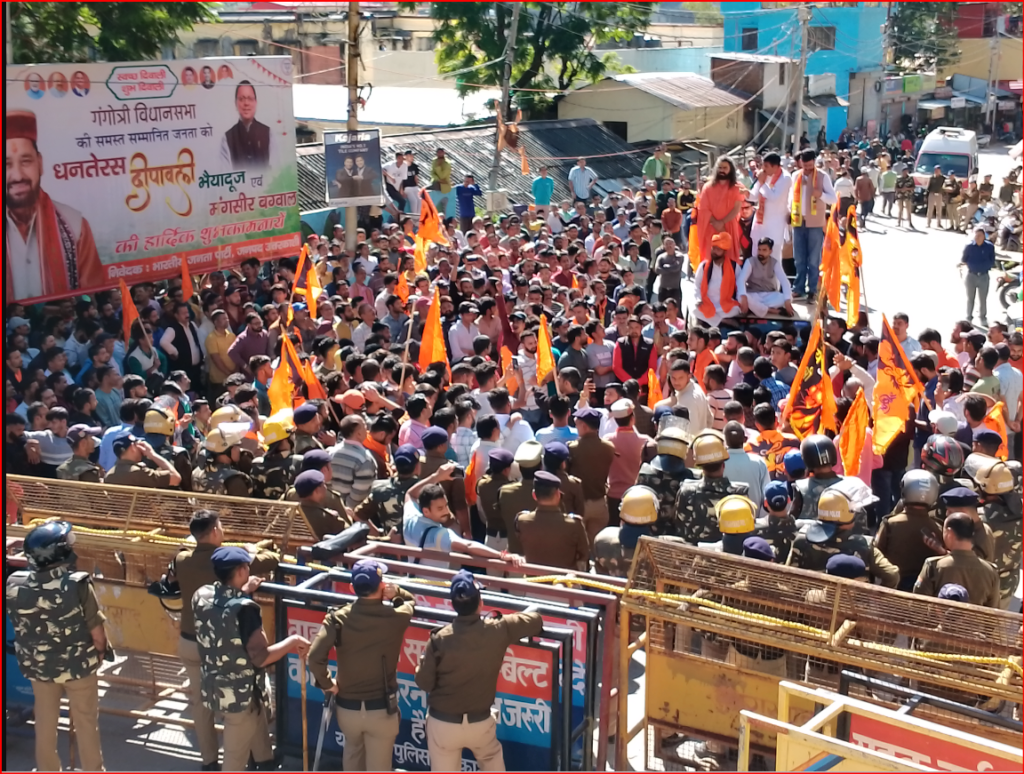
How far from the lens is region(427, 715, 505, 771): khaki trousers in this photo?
224 inches

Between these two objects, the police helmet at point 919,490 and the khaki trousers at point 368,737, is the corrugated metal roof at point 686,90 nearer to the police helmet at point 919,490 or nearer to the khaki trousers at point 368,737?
the police helmet at point 919,490

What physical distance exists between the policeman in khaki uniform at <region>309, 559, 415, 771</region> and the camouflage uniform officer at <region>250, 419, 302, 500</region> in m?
2.03

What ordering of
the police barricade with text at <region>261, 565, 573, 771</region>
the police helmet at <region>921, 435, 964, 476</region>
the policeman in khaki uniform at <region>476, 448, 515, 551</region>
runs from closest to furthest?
1. the police barricade with text at <region>261, 565, 573, 771</region>
2. the police helmet at <region>921, 435, 964, 476</region>
3. the policeman in khaki uniform at <region>476, 448, 515, 551</region>

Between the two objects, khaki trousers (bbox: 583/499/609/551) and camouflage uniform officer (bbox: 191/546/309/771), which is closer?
camouflage uniform officer (bbox: 191/546/309/771)

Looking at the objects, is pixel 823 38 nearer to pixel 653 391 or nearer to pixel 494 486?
pixel 653 391

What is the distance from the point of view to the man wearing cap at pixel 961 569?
625cm

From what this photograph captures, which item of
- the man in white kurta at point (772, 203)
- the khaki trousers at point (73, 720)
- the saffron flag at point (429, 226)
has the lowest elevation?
the khaki trousers at point (73, 720)

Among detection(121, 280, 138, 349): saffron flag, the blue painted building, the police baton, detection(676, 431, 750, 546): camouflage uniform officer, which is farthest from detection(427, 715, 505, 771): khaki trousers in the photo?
the blue painted building

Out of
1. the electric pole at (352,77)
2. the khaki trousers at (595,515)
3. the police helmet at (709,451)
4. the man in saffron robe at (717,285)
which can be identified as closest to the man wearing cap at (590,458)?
the khaki trousers at (595,515)

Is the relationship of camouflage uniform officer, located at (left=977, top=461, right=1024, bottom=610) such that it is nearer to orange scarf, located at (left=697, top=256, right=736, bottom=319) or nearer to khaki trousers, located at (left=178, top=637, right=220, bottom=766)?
khaki trousers, located at (left=178, top=637, right=220, bottom=766)

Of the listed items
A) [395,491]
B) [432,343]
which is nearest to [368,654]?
[395,491]

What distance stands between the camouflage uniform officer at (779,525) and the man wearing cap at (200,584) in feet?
9.30

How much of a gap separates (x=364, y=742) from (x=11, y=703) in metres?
2.50

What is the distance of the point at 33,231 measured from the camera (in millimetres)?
14453
